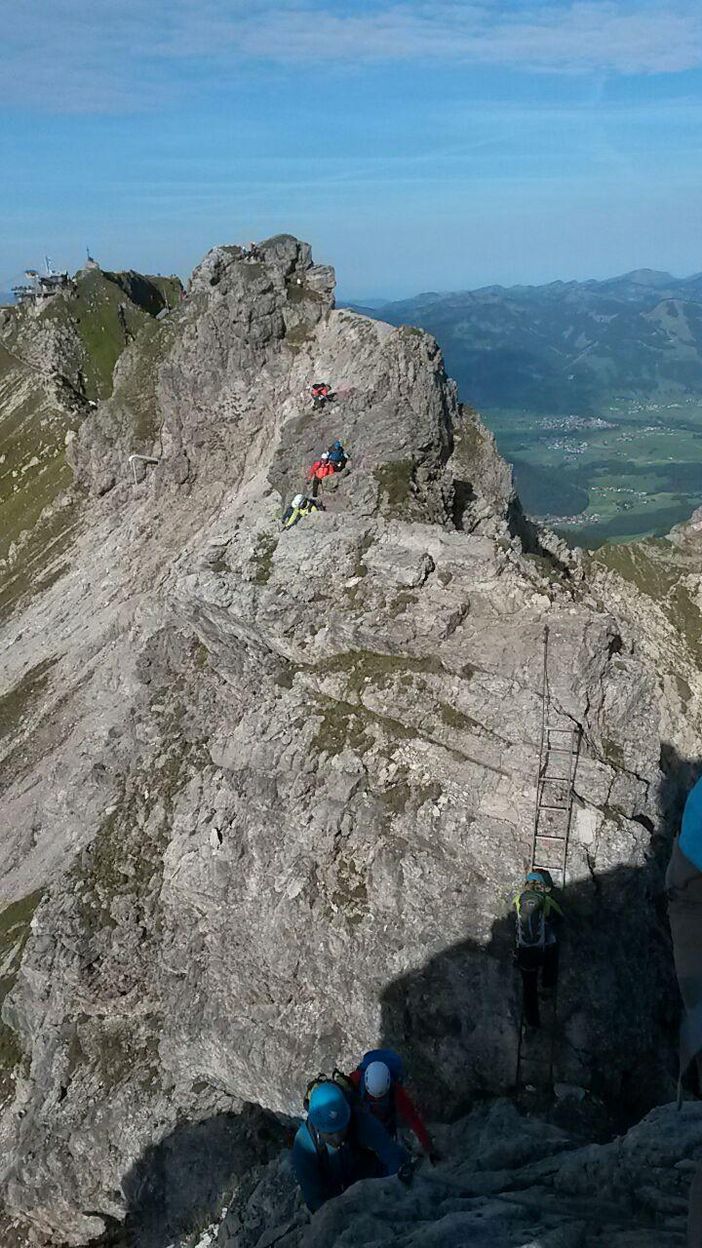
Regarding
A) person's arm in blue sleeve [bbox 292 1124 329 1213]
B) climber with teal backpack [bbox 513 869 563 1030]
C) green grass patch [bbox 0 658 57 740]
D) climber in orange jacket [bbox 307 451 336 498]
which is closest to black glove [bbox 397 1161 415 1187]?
person's arm in blue sleeve [bbox 292 1124 329 1213]

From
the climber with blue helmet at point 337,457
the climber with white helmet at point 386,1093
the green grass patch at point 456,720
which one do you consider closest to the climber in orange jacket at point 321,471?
the climber with blue helmet at point 337,457

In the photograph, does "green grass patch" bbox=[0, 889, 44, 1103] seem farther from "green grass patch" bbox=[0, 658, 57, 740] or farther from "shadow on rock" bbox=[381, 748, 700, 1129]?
"shadow on rock" bbox=[381, 748, 700, 1129]

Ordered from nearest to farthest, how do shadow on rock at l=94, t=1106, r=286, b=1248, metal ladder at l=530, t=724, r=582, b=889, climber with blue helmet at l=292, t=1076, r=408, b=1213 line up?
climber with blue helmet at l=292, t=1076, r=408, b=1213 → metal ladder at l=530, t=724, r=582, b=889 → shadow on rock at l=94, t=1106, r=286, b=1248

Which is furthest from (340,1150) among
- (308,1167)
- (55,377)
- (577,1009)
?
(55,377)

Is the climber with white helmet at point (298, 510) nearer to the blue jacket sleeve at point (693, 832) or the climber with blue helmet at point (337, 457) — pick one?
the climber with blue helmet at point (337, 457)

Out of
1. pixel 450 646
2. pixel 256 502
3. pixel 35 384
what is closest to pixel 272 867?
pixel 450 646
